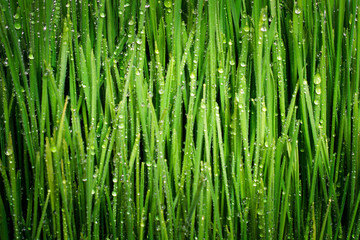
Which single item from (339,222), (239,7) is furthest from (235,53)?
(339,222)

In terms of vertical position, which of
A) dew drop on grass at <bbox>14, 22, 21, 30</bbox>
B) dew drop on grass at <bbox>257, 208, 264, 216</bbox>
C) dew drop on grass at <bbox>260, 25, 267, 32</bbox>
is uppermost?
dew drop on grass at <bbox>14, 22, 21, 30</bbox>

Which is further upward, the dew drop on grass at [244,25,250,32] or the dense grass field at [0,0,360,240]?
the dew drop on grass at [244,25,250,32]

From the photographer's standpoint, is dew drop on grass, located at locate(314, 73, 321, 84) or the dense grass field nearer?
the dense grass field

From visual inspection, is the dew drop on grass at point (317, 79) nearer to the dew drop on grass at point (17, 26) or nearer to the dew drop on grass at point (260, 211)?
the dew drop on grass at point (260, 211)

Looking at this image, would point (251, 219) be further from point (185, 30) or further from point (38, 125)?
point (38, 125)

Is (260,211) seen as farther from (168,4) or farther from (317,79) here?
(168,4)

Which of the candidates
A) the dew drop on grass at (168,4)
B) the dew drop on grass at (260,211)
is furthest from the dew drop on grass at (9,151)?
the dew drop on grass at (260,211)

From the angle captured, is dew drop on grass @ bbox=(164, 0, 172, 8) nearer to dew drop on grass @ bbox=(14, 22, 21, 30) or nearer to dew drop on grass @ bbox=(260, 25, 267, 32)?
dew drop on grass @ bbox=(260, 25, 267, 32)

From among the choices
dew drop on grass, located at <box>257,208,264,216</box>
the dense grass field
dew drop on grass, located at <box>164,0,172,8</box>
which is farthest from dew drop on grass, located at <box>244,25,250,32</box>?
dew drop on grass, located at <box>257,208,264,216</box>

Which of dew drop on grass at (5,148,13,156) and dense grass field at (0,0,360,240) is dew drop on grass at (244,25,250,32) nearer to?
dense grass field at (0,0,360,240)
